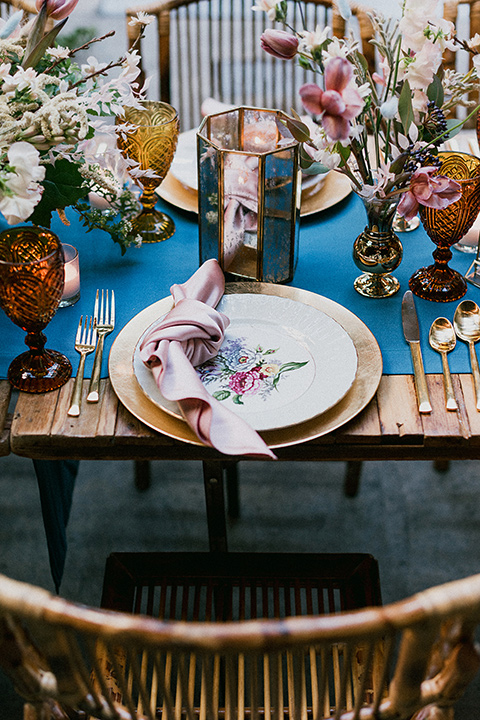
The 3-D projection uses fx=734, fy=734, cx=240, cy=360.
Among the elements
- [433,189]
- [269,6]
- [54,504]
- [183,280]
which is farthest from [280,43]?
[54,504]

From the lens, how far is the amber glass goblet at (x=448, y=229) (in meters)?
1.13

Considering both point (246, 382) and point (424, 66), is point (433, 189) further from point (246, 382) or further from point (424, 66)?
point (246, 382)

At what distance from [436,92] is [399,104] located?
8cm

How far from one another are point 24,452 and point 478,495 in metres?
1.32

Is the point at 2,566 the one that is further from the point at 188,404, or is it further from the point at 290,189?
the point at 290,189

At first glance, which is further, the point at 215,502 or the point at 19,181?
the point at 215,502

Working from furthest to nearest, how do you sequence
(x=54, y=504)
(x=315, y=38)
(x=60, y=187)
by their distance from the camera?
(x=54, y=504), (x=60, y=187), (x=315, y=38)

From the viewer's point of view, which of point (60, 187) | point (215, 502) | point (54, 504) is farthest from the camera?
point (54, 504)

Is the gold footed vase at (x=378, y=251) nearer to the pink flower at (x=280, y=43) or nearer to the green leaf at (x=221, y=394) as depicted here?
the pink flower at (x=280, y=43)

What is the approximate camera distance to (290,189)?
3.74 feet

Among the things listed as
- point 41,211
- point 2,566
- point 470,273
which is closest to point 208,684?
point 41,211

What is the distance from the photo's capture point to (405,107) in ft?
3.23

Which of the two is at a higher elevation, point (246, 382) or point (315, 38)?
point (315, 38)

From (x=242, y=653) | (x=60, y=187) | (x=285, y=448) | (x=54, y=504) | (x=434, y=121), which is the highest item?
(x=434, y=121)
